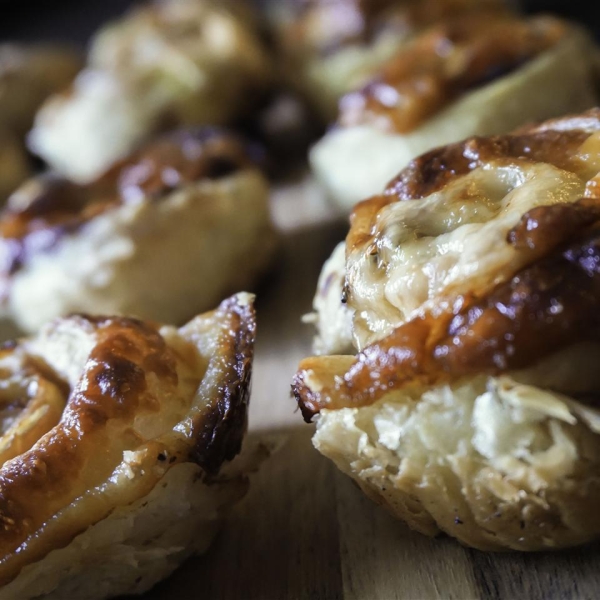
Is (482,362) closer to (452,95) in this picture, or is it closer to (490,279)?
(490,279)

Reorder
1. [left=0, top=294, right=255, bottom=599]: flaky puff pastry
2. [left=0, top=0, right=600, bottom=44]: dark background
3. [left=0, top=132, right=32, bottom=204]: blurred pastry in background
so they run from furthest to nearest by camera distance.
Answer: [left=0, top=0, right=600, bottom=44]: dark background < [left=0, top=132, right=32, bottom=204]: blurred pastry in background < [left=0, top=294, right=255, bottom=599]: flaky puff pastry

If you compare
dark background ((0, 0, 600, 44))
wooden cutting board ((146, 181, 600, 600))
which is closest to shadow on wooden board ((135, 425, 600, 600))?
wooden cutting board ((146, 181, 600, 600))

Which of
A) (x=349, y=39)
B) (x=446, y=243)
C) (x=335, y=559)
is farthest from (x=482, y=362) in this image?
(x=349, y=39)

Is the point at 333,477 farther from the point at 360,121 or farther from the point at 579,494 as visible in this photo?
the point at 360,121

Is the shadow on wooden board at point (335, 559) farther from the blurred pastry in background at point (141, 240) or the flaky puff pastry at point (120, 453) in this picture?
the blurred pastry in background at point (141, 240)

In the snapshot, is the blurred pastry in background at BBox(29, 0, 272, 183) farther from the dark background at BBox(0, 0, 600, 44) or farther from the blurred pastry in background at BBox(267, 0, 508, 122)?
the dark background at BBox(0, 0, 600, 44)

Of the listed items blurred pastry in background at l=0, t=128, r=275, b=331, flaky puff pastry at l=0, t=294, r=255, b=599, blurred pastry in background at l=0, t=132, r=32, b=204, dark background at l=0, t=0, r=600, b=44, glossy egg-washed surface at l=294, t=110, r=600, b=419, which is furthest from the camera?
dark background at l=0, t=0, r=600, b=44

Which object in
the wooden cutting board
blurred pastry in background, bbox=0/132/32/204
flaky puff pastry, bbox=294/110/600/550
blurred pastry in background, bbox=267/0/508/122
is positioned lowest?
blurred pastry in background, bbox=267/0/508/122
